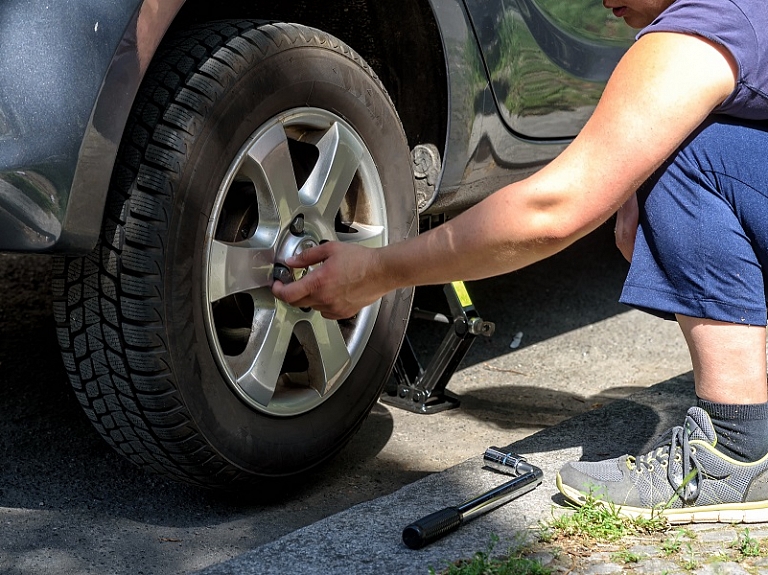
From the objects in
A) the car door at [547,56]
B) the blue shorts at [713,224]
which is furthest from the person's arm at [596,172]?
the car door at [547,56]

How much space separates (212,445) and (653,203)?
0.90m

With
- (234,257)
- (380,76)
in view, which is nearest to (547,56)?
(380,76)

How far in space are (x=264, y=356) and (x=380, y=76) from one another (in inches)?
31.7

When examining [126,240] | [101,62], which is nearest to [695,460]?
[126,240]

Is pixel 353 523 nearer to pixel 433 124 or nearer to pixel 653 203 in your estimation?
pixel 653 203

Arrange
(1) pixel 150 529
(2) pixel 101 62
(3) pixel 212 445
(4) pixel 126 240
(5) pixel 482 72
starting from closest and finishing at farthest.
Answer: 1. (2) pixel 101 62
2. (4) pixel 126 240
3. (3) pixel 212 445
4. (1) pixel 150 529
5. (5) pixel 482 72

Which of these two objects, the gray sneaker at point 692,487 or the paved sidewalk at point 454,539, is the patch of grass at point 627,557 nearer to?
the paved sidewalk at point 454,539

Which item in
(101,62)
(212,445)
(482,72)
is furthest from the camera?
A: (482,72)

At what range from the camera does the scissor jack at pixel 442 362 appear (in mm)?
2598

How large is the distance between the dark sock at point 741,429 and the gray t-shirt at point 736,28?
56cm

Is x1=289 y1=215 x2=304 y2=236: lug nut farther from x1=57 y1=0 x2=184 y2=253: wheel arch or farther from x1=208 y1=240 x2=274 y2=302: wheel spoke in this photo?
x1=57 y1=0 x2=184 y2=253: wheel arch

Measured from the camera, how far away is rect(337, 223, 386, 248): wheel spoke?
7.03ft

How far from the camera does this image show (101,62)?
1.55 metres

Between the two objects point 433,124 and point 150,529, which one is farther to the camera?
point 433,124
